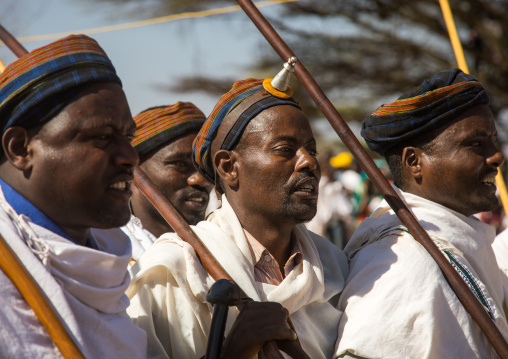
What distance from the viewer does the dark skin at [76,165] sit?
7.54 ft

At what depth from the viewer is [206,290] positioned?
2775 mm

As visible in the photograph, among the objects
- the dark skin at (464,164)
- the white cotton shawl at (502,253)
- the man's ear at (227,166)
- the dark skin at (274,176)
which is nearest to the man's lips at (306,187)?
the dark skin at (274,176)

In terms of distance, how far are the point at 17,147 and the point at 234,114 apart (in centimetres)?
120

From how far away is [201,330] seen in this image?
2773 millimetres

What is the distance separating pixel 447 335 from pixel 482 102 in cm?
125

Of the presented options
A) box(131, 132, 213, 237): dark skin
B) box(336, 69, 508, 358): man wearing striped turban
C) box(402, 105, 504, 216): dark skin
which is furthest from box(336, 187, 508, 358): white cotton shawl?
box(131, 132, 213, 237): dark skin

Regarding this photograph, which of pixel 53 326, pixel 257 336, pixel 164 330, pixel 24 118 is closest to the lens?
pixel 53 326

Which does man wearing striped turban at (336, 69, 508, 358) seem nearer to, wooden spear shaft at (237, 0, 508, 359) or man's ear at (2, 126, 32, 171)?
wooden spear shaft at (237, 0, 508, 359)

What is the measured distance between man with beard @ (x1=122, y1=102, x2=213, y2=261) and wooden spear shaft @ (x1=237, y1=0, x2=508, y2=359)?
127 cm

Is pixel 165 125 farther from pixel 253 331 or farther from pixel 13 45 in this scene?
pixel 253 331

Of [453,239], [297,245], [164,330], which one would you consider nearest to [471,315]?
[453,239]

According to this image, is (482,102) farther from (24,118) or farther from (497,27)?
(497,27)

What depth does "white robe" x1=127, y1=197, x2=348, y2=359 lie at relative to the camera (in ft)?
9.02

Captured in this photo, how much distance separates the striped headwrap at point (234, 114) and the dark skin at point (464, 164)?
2.59 ft
